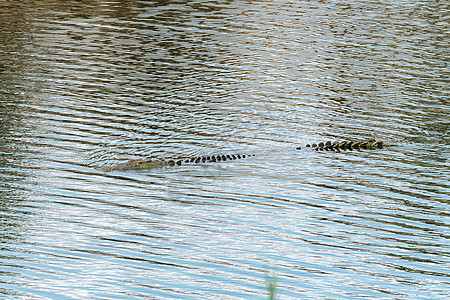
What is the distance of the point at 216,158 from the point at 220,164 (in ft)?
1.29

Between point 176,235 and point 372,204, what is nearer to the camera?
point 176,235

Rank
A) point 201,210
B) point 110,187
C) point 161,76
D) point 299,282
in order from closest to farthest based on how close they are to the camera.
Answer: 1. point 299,282
2. point 201,210
3. point 110,187
4. point 161,76

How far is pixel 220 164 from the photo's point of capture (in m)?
19.8

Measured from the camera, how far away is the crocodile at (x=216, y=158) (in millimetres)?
19219

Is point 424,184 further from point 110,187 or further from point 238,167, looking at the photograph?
point 110,187

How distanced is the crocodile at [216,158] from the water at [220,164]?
43cm

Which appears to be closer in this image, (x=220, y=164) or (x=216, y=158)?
(x=220, y=164)

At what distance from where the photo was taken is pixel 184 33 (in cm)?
3809

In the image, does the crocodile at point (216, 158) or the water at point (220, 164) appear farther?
the crocodile at point (216, 158)

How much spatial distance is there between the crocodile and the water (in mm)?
432

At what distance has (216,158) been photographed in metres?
20.2

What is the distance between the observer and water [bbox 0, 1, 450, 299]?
12992 millimetres

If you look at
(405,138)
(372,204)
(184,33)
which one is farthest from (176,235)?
(184,33)

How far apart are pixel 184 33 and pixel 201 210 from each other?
23.2 m
